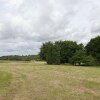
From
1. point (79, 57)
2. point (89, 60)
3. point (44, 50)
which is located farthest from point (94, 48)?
point (44, 50)

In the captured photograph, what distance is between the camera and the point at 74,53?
308ft

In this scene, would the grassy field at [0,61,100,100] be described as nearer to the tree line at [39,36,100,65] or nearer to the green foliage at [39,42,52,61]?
the tree line at [39,36,100,65]

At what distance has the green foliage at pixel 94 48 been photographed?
3575 inches

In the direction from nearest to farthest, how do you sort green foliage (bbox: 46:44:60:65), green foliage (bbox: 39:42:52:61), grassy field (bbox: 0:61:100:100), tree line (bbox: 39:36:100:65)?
grassy field (bbox: 0:61:100:100), tree line (bbox: 39:36:100:65), green foliage (bbox: 46:44:60:65), green foliage (bbox: 39:42:52:61)

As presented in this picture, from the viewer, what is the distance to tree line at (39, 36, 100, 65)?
284 ft

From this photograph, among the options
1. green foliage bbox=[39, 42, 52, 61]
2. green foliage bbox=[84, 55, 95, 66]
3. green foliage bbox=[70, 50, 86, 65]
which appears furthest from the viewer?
green foliage bbox=[39, 42, 52, 61]

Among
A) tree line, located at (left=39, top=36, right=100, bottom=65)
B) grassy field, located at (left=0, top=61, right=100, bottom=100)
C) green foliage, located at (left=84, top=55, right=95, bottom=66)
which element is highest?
tree line, located at (left=39, top=36, right=100, bottom=65)

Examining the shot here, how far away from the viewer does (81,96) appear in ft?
62.5

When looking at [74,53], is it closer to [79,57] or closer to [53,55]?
[53,55]

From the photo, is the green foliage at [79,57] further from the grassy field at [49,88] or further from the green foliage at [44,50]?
the grassy field at [49,88]

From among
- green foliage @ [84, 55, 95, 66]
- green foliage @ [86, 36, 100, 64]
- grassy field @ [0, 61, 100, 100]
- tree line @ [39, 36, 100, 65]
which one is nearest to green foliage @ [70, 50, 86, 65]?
tree line @ [39, 36, 100, 65]

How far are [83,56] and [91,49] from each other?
8452mm

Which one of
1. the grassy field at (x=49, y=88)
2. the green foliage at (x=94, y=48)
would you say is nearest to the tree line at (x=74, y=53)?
the green foliage at (x=94, y=48)

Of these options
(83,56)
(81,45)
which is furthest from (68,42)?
(83,56)
